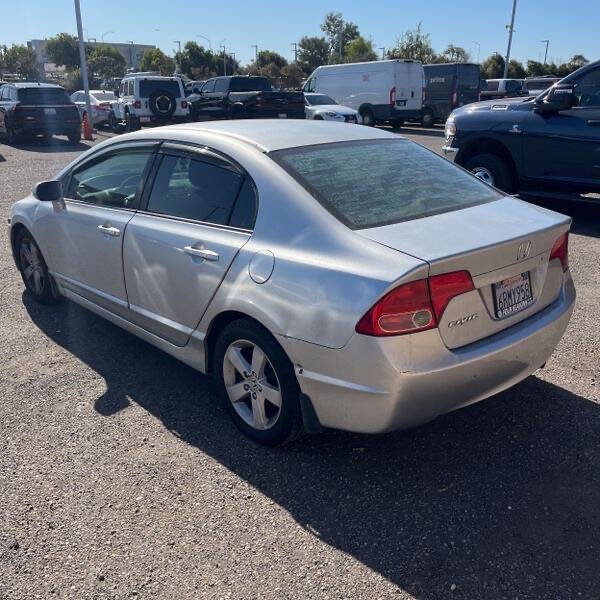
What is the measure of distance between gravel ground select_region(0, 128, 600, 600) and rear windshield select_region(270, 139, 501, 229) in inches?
46.6

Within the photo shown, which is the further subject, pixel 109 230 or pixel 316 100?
pixel 316 100

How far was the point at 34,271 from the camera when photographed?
5277 mm

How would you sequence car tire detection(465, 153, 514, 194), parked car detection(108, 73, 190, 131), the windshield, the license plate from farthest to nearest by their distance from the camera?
the windshield, parked car detection(108, 73, 190, 131), car tire detection(465, 153, 514, 194), the license plate

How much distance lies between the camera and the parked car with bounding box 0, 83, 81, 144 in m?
18.1

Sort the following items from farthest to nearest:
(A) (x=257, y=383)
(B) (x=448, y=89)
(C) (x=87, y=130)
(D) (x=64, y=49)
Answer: (D) (x=64, y=49) → (B) (x=448, y=89) → (C) (x=87, y=130) → (A) (x=257, y=383)

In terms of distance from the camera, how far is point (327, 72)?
25.4 metres

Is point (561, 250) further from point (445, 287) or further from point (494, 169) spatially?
point (494, 169)

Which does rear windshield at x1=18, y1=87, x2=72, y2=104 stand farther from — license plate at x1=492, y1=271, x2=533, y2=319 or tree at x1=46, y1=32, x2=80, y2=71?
tree at x1=46, y1=32, x2=80, y2=71

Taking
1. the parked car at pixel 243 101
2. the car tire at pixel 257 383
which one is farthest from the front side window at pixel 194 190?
the parked car at pixel 243 101

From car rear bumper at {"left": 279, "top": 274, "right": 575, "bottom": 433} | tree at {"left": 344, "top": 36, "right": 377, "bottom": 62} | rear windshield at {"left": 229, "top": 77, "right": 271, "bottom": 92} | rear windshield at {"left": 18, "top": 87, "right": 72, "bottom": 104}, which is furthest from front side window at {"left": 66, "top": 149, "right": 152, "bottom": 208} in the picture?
tree at {"left": 344, "top": 36, "right": 377, "bottom": 62}

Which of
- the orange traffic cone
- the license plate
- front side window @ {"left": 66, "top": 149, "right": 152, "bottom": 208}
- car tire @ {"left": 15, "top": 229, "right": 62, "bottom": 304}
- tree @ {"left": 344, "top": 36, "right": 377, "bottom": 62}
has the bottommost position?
the orange traffic cone

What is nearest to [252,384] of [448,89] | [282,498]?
[282,498]

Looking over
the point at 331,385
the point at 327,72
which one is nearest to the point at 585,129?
the point at 331,385

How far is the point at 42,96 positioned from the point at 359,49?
67.1 meters
